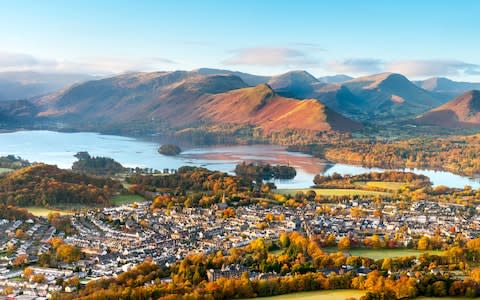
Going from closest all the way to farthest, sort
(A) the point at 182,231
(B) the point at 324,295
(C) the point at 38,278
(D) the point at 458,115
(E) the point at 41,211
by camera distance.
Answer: (B) the point at 324,295 → (C) the point at 38,278 → (A) the point at 182,231 → (E) the point at 41,211 → (D) the point at 458,115

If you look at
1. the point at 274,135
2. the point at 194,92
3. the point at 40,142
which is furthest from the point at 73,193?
the point at 194,92

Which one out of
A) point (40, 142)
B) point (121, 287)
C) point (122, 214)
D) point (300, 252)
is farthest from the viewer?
point (40, 142)

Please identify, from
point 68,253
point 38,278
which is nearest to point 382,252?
point 68,253

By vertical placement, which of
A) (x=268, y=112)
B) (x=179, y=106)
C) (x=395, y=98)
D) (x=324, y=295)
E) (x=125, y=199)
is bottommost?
(x=324, y=295)

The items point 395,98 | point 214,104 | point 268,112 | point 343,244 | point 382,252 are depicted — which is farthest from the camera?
point 395,98

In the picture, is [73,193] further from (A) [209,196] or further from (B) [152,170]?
(B) [152,170]

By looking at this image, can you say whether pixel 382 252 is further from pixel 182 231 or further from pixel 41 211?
pixel 41 211

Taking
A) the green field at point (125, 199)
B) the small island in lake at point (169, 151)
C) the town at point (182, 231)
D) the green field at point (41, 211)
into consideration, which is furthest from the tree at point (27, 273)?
the small island in lake at point (169, 151)

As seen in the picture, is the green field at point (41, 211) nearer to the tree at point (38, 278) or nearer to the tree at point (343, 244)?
the tree at point (38, 278)
